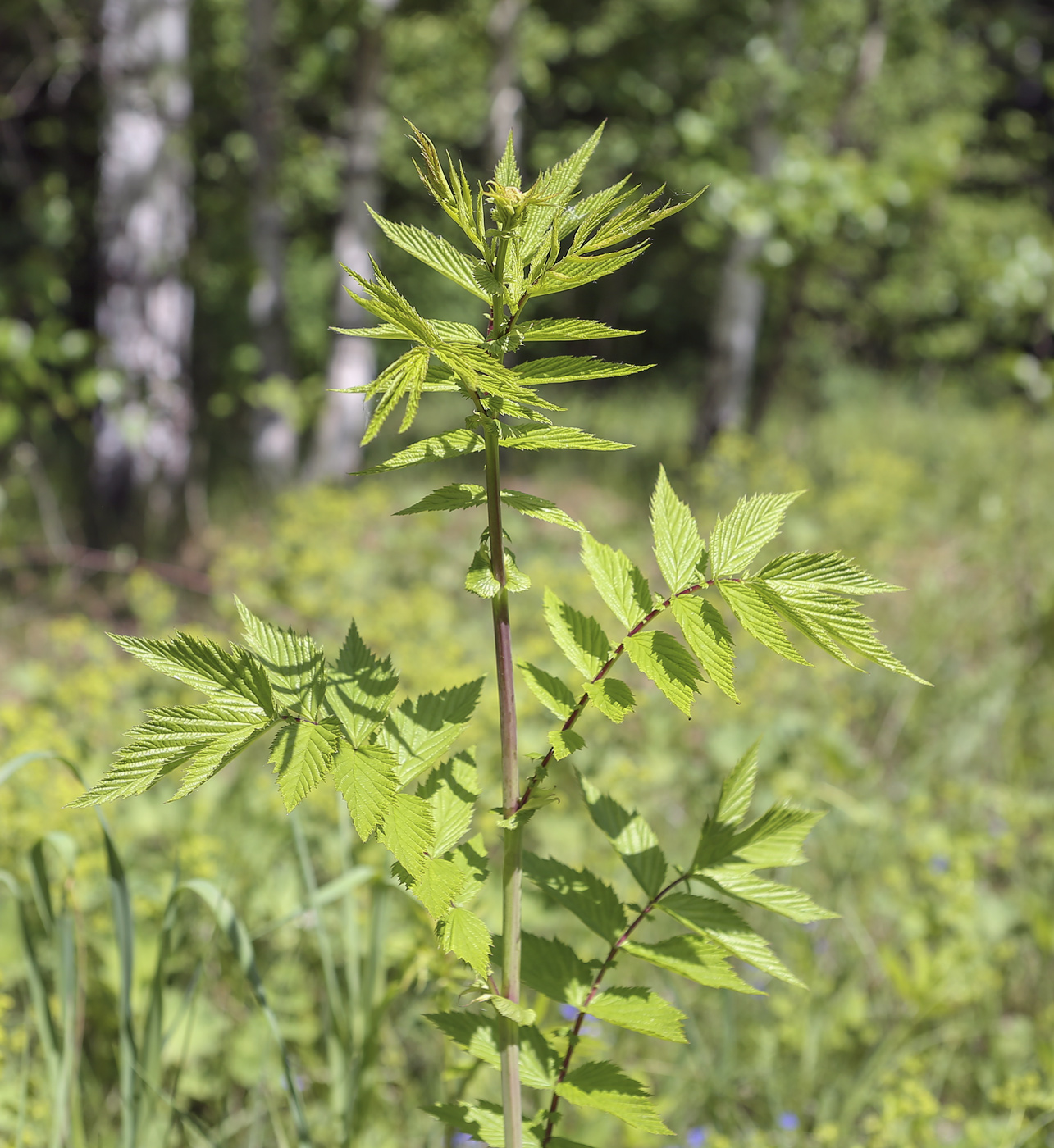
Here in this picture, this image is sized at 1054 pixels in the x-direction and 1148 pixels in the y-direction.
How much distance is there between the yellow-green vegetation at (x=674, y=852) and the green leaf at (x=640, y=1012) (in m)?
0.15

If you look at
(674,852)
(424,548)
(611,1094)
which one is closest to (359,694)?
(611,1094)

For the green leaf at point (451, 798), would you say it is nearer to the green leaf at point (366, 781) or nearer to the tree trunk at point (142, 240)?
the green leaf at point (366, 781)

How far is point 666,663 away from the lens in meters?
0.66

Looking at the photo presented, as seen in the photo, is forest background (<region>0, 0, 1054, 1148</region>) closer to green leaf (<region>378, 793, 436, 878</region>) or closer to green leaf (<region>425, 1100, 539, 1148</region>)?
green leaf (<region>425, 1100, 539, 1148</region>)

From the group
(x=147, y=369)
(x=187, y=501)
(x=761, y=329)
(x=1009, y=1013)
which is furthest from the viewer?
(x=761, y=329)

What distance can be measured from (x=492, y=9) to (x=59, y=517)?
434 centimetres

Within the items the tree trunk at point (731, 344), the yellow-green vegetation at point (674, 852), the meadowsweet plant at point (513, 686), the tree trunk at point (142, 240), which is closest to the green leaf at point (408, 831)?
the meadowsweet plant at point (513, 686)

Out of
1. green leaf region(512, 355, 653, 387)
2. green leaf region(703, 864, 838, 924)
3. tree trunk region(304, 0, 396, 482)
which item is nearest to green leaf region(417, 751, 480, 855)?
green leaf region(703, 864, 838, 924)

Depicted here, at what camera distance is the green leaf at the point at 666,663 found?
64 cm

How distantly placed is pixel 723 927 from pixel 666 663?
10.6 inches

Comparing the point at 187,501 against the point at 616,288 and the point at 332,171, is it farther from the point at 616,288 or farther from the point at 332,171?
the point at 616,288

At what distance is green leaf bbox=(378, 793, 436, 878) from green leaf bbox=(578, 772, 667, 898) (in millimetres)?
220

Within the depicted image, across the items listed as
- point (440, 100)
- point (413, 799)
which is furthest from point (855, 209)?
point (440, 100)

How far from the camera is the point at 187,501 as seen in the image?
5.28 metres
